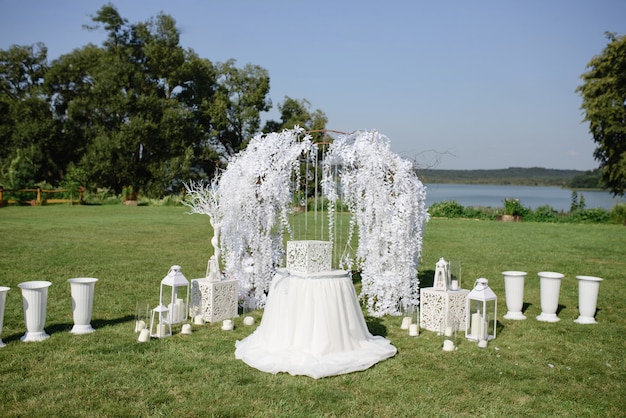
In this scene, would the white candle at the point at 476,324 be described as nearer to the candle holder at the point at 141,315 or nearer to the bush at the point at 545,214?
the candle holder at the point at 141,315

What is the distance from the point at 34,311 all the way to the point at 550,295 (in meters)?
6.94

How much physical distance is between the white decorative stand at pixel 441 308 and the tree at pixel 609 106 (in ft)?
92.8

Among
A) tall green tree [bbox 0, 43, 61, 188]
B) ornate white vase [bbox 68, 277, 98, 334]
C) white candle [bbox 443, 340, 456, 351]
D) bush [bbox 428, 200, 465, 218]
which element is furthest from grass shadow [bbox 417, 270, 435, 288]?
tall green tree [bbox 0, 43, 61, 188]

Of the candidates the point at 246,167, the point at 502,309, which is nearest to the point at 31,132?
the point at 246,167

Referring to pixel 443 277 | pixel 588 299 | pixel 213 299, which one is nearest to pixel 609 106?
pixel 588 299

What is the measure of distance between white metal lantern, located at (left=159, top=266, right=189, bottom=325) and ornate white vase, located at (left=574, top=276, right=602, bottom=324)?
5.69 m

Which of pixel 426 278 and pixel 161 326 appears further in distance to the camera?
pixel 426 278

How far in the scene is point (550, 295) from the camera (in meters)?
7.99

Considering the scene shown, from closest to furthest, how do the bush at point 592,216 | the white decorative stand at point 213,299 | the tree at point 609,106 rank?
1. the white decorative stand at point 213,299
2. the bush at point 592,216
3. the tree at point 609,106

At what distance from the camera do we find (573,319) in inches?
320

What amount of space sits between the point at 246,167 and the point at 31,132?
34060 millimetres

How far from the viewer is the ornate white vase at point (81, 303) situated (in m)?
6.68

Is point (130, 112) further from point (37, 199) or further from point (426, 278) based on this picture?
point (426, 278)

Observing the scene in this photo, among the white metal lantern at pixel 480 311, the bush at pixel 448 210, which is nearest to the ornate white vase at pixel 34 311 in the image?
the white metal lantern at pixel 480 311
